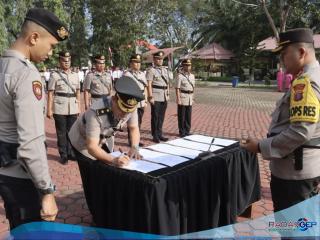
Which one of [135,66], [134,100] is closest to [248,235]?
[134,100]

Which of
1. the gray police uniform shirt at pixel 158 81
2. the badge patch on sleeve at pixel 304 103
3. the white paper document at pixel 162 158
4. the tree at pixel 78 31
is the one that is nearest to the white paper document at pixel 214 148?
the white paper document at pixel 162 158

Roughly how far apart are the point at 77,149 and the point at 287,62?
1.88 m

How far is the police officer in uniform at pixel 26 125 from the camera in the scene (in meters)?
1.72

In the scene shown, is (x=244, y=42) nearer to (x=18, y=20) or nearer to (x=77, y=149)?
(x=18, y=20)

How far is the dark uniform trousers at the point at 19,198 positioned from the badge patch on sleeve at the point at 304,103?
156 centimetres

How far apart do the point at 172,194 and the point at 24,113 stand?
4.17ft

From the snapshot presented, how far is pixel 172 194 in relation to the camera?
2572mm

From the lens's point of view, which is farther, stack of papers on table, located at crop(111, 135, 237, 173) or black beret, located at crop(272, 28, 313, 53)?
stack of papers on table, located at crop(111, 135, 237, 173)

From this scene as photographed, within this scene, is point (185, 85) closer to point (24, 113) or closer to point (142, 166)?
point (142, 166)

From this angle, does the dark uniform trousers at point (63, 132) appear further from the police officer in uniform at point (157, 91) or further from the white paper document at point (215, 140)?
the white paper document at point (215, 140)

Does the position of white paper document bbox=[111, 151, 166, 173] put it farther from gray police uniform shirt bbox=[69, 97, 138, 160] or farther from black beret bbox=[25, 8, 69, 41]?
black beret bbox=[25, 8, 69, 41]

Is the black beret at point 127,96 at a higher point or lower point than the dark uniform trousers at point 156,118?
higher

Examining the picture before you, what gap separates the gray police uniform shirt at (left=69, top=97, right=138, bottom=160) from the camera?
2.82 m

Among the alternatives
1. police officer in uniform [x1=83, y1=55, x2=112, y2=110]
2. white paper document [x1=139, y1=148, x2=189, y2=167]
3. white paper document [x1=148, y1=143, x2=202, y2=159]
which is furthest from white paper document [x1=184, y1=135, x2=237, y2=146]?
police officer in uniform [x1=83, y1=55, x2=112, y2=110]
